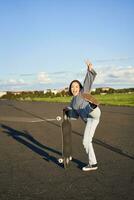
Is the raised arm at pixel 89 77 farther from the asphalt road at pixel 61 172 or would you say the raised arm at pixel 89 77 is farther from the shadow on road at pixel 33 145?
the shadow on road at pixel 33 145

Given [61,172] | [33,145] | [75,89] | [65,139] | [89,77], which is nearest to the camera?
[89,77]

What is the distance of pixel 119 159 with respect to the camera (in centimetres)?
981

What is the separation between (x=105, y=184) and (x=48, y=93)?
92.9m

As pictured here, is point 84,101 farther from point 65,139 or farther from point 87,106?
point 65,139

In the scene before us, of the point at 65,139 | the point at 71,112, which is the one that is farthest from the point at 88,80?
the point at 65,139

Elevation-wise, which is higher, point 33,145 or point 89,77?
point 89,77

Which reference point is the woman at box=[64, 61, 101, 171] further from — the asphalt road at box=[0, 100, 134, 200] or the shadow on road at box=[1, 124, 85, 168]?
the shadow on road at box=[1, 124, 85, 168]

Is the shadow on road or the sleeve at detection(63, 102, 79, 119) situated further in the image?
the shadow on road

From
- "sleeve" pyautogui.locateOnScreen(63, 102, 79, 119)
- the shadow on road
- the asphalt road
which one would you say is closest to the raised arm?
"sleeve" pyautogui.locateOnScreen(63, 102, 79, 119)

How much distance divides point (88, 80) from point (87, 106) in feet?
1.69

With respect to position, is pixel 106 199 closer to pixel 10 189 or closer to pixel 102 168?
pixel 10 189

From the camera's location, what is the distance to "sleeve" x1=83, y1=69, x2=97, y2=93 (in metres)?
8.07

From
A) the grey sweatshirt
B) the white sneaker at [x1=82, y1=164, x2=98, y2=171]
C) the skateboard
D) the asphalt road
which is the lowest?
the asphalt road

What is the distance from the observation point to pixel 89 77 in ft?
26.6
